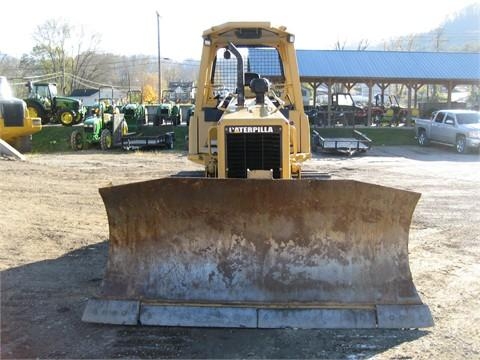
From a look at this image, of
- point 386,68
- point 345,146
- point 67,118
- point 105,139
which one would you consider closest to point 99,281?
point 345,146

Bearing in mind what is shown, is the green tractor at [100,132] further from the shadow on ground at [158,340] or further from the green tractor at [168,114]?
the shadow on ground at [158,340]

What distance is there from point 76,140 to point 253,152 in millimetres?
19443

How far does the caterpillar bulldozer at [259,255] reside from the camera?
444 centimetres

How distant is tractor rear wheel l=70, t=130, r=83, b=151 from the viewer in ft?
76.5

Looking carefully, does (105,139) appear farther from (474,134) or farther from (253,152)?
(253,152)

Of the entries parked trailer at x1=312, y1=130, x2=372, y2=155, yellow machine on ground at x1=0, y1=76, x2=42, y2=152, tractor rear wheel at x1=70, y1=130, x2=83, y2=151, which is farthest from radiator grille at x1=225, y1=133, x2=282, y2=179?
tractor rear wheel at x1=70, y1=130, x2=83, y2=151

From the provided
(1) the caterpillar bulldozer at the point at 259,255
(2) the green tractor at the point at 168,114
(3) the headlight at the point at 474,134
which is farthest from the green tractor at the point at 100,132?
(1) the caterpillar bulldozer at the point at 259,255

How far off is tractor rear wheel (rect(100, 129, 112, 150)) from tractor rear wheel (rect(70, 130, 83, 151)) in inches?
42.2

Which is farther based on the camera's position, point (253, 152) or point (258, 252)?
point (253, 152)

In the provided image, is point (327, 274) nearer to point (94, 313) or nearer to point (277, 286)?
point (277, 286)

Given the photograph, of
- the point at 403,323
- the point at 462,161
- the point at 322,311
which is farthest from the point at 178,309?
the point at 462,161

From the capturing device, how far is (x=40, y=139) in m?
26.2

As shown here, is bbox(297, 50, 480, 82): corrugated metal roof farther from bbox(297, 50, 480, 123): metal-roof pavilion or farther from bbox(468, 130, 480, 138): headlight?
bbox(468, 130, 480, 138): headlight

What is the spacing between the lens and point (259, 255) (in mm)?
4652
